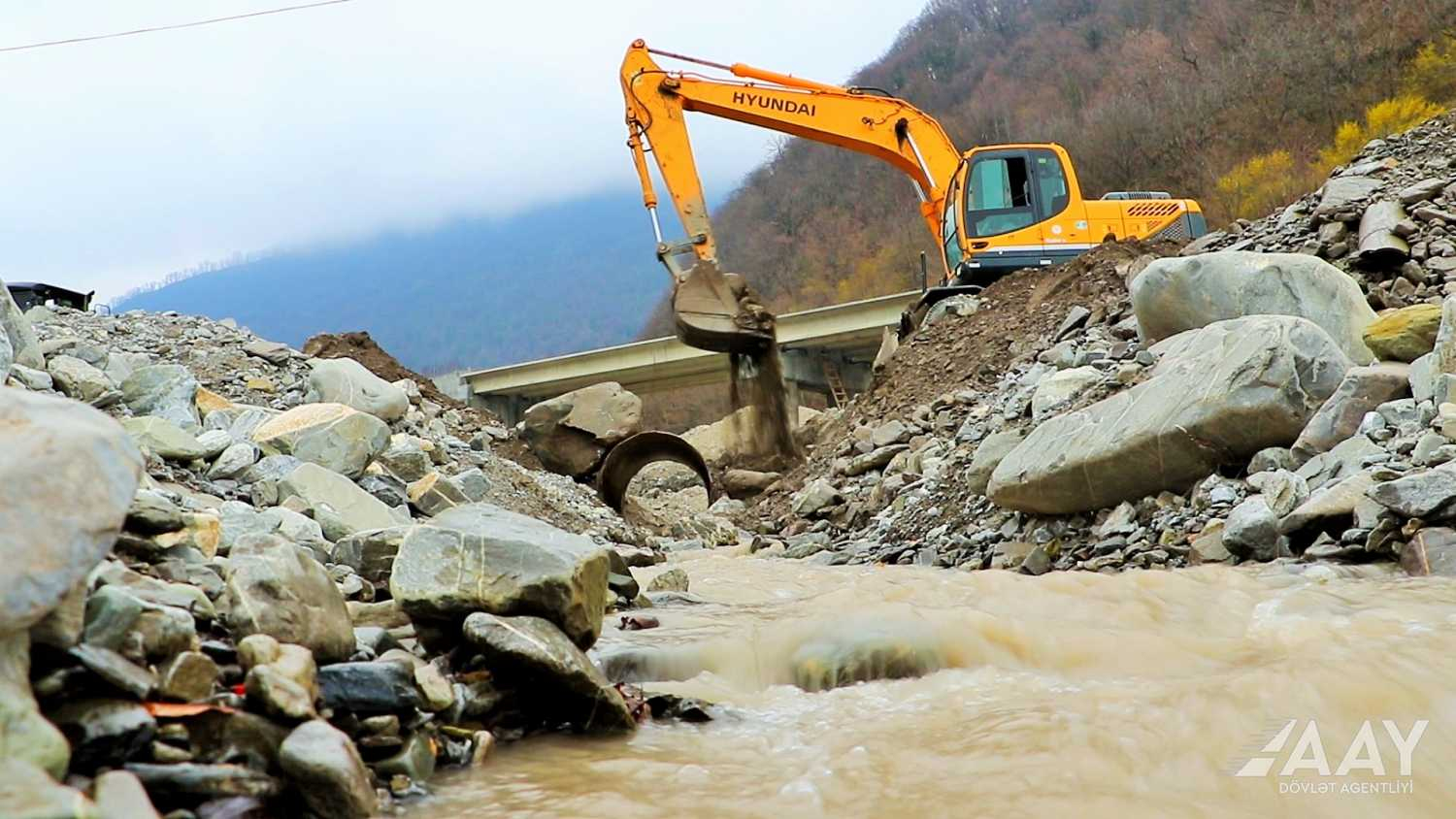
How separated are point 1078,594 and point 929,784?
272 centimetres

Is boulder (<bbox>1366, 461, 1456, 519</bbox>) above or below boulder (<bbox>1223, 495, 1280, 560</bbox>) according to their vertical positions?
above

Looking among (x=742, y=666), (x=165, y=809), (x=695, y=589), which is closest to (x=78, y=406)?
(x=165, y=809)

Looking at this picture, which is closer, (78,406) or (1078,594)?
(78,406)

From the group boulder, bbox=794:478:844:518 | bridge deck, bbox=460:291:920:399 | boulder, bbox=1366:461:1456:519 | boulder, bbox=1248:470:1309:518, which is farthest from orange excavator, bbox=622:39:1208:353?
bridge deck, bbox=460:291:920:399

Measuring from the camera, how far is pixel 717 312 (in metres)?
15.6

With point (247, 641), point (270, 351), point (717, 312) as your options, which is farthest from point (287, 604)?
point (717, 312)

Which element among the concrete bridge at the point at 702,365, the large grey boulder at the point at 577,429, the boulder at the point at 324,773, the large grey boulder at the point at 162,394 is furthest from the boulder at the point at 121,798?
the concrete bridge at the point at 702,365

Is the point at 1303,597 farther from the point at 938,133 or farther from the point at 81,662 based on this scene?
the point at 938,133

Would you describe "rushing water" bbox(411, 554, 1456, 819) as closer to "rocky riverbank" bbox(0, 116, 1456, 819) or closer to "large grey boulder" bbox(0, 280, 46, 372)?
"rocky riverbank" bbox(0, 116, 1456, 819)

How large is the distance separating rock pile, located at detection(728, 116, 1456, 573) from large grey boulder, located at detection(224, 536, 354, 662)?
14.5 ft

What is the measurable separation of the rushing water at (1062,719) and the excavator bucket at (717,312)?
1023cm

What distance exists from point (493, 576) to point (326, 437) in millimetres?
5662

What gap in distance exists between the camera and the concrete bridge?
2823cm

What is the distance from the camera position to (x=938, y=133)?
53.0 ft
